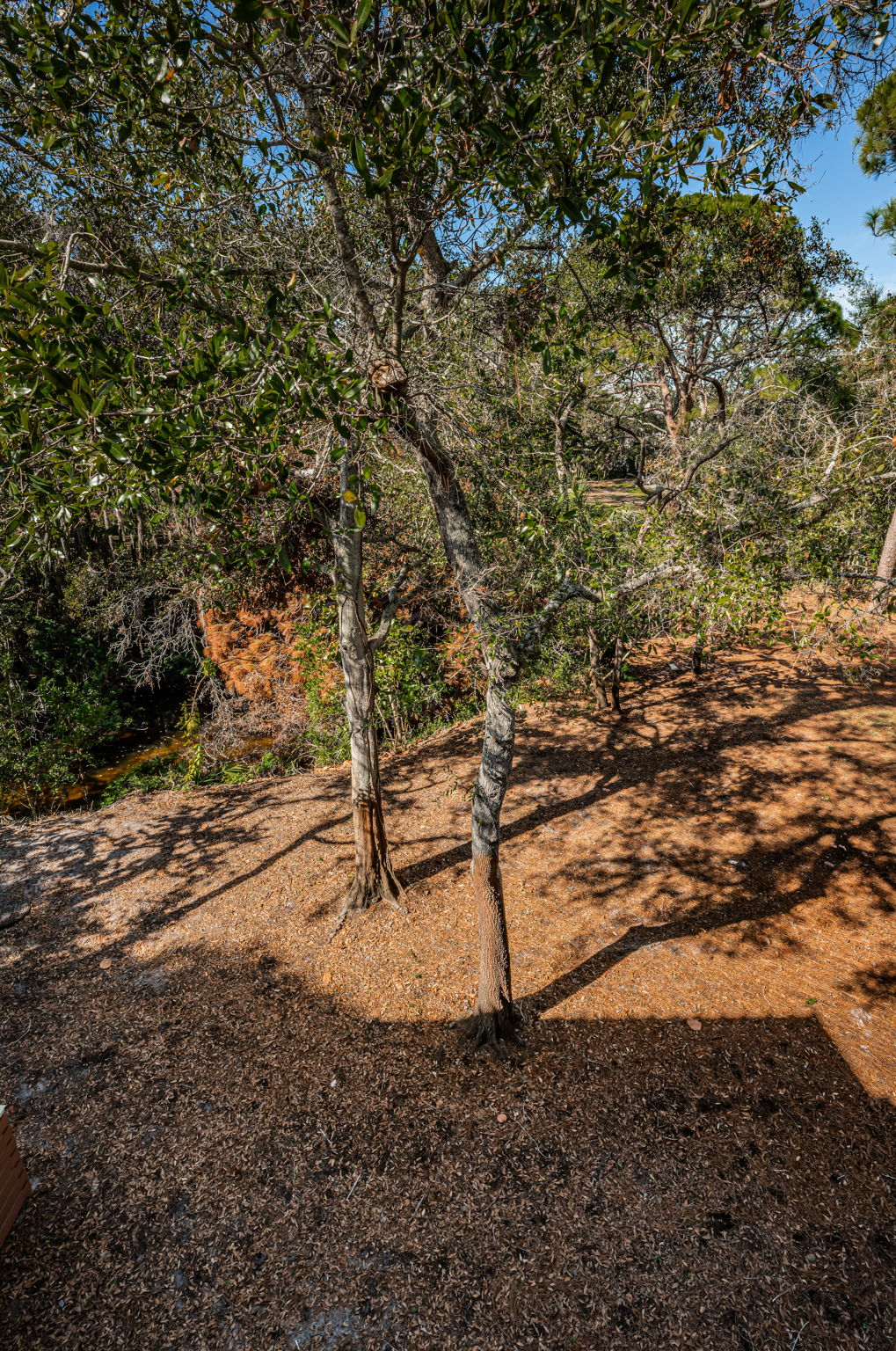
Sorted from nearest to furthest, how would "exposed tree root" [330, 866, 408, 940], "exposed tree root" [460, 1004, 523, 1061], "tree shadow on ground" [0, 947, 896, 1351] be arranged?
"tree shadow on ground" [0, 947, 896, 1351]
"exposed tree root" [460, 1004, 523, 1061]
"exposed tree root" [330, 866, 408, 940]

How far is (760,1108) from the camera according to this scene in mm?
4215

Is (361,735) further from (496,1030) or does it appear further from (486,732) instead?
(496,1030)

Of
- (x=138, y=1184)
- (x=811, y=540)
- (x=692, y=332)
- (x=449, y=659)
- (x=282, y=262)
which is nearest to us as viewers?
(x=138, y=1184)

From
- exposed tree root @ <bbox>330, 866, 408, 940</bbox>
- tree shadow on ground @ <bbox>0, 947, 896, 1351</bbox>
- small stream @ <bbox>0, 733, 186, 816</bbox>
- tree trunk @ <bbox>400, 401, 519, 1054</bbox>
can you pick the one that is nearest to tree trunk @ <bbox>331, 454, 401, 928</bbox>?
exposed tree root @ <bbox>330, 866, 408, 940</bbox>

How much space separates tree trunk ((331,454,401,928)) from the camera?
18.6 ft

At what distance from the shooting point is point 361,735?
20.2ft

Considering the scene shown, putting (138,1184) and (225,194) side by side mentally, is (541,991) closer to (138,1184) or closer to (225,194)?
(138,1184)

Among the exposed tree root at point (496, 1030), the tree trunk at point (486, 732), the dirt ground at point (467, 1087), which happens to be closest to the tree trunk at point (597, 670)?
the dirt ground at point (467, 1087)

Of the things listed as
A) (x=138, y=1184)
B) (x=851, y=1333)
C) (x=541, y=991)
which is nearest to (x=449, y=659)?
(x=541, y=991)

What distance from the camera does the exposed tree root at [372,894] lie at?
252 inches

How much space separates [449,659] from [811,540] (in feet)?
18.4

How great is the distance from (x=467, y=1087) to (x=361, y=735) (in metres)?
3.18

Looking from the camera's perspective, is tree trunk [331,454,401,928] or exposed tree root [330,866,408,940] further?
exposed tree root [330,866,408,940]

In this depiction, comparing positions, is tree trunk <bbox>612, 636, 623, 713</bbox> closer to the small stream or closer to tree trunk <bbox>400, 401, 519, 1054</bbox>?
tree trunk <bbox>400, 401, 519, 1054</bbox>
